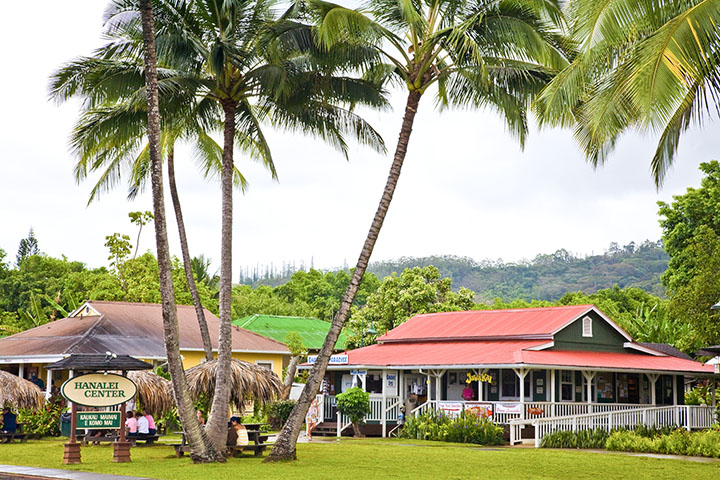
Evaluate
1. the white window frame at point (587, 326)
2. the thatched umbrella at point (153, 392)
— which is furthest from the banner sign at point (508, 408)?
the thatched umbrella at point (153, 392)

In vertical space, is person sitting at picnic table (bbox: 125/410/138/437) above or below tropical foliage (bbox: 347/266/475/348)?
below

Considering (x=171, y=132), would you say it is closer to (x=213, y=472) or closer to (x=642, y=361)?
(x=213, y=472)

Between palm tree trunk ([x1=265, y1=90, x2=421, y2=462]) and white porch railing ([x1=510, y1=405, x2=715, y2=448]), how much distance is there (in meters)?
9.15

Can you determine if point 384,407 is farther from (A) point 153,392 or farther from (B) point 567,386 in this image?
(A) point 153,392

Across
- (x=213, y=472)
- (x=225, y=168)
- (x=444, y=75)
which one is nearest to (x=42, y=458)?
(x=213, y=472)

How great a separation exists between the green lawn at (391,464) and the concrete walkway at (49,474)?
727mm

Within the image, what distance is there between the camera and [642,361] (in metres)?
31.1

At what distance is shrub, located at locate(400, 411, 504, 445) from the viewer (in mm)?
27234

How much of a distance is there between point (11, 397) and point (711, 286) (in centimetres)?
2472

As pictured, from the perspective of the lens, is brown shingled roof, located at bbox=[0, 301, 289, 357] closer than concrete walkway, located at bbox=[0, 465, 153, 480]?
No

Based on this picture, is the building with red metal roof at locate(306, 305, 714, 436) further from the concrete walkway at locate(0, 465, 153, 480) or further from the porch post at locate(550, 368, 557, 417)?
the concrete walkway at locate(0, 465, 153, 480)

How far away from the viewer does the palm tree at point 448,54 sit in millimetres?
18844

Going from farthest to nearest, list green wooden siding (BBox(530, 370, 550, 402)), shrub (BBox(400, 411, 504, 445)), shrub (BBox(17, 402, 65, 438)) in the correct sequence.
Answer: green wooden siding (BBox(530, 370, 550, 402)) → shrub (BBox(17, 402, 65, 438)) → shrub (BBox(400, 411, 504, 445))

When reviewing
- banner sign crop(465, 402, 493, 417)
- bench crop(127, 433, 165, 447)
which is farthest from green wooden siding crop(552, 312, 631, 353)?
bench crop(127, 433, 165, 447)
